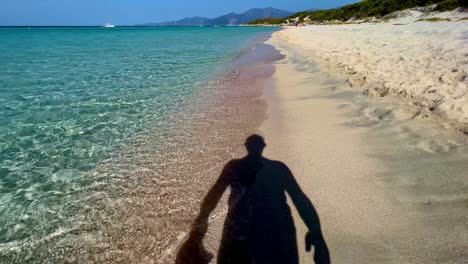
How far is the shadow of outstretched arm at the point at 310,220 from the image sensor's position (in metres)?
3.41

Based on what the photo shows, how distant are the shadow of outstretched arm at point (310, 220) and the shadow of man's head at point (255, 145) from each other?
45.2 inches

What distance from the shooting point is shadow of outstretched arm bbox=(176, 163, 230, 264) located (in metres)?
3.52

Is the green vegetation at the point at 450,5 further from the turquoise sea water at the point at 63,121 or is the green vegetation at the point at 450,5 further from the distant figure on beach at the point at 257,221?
the distant figure on beach at the point at 257,221

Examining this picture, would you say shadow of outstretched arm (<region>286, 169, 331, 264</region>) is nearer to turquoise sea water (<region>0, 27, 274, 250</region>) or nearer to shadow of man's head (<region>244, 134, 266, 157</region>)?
shadow of man's head (<region>244, 134, 266, 157</region>)

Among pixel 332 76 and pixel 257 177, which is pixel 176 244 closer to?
pixel 257 177

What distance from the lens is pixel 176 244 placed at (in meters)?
3.75

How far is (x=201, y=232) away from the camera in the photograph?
393 centimetres

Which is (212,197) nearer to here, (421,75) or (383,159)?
(383,159)

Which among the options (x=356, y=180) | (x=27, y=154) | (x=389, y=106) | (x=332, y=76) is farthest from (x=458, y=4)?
(x=27, y=154)

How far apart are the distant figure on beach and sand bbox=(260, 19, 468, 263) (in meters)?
0.13

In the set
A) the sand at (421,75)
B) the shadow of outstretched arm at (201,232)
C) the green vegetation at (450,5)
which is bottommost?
the shadow of outstretched arm at (201,232)

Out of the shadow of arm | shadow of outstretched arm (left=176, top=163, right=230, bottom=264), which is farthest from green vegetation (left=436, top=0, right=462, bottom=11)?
shadow of outstretched arm (left=176, top=163, right=230, bottom=264)

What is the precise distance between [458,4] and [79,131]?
50.9 m

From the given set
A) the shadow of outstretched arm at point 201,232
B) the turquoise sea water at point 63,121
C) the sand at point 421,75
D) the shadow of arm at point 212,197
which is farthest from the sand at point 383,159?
the turquoise sea water at point 63,121
